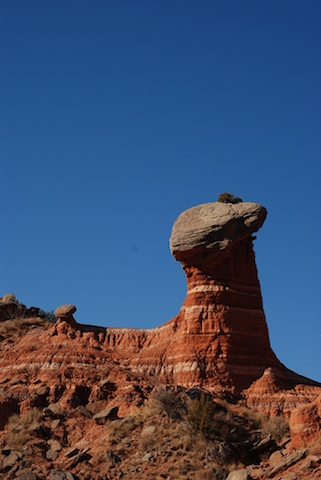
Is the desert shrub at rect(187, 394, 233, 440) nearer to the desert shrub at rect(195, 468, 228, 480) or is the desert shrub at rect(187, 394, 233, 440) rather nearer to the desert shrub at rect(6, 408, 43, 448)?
the desert shrub at rect(195, 468, 228, 480)

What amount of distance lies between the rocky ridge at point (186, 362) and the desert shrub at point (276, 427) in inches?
23.6

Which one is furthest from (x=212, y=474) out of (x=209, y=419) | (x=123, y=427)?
(x=123, y=427)

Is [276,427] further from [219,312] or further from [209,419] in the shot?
[219,312]

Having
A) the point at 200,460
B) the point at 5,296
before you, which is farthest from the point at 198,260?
the point at 5,296

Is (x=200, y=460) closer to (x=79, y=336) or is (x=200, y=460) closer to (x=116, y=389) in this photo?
(x=116, y=389)

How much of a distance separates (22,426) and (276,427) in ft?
43.1

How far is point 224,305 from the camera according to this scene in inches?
1994

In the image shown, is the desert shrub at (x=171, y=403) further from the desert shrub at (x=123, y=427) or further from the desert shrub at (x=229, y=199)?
the desert shrub at (x=229, y=199)

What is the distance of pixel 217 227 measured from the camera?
50344 mm

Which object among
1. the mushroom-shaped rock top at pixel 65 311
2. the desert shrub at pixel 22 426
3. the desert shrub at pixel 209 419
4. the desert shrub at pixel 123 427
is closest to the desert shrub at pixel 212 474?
the desert shrub at pixel 209 419

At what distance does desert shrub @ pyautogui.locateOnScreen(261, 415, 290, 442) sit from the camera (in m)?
43.0

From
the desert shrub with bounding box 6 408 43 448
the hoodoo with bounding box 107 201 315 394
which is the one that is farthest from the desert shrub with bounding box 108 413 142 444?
the hoodoo with bounding box 107 201 315 394

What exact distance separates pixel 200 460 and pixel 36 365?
599 inches

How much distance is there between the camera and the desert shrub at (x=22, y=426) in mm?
45312
